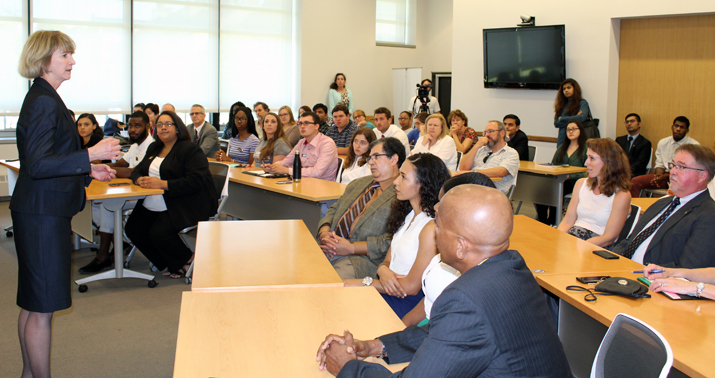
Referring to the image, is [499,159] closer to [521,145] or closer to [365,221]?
[521,145]

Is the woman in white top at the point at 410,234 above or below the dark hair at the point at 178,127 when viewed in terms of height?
below

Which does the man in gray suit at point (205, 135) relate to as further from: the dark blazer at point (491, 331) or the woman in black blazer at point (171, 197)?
the dark blazer at point (491, 331)

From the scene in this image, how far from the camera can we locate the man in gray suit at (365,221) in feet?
9.82

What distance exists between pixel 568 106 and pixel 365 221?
5.43 m

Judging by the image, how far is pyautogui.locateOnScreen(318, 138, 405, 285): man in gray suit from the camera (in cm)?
299

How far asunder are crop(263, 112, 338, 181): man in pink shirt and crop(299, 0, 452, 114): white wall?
5902 mm

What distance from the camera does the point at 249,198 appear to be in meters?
5.16

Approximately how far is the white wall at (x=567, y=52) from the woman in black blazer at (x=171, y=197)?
5.67 meters

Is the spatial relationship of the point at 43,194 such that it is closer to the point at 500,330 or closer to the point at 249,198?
the point at 500,330

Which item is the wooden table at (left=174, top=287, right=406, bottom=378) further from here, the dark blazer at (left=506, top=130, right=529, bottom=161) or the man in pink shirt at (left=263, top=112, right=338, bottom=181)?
the dark blazer at (left=506, top=130, right=529, bottom=161)

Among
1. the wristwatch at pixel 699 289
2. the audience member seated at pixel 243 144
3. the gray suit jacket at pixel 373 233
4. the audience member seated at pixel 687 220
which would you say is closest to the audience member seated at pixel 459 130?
the audience member seated at pixel 243 144

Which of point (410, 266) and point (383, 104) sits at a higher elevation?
point (383, 104)

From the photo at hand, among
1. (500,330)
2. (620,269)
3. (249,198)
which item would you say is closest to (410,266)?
(620,269)

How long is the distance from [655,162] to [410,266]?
224 inches
